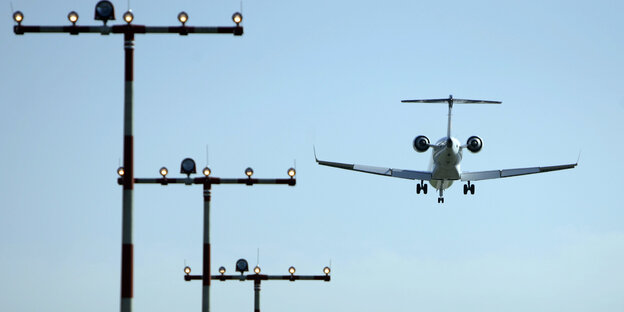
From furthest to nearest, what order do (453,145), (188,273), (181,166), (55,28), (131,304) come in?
1. (453,145)
2. (188,273)
3. (181,166)
4. (55,28)
5. (131,304)

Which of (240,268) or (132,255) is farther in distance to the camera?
(240,268)

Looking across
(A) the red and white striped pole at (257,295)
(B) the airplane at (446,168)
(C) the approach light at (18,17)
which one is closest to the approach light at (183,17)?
(C) the approach light at (18,17)

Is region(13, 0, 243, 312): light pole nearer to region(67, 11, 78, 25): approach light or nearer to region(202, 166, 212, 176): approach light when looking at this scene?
region(67, 11, 78, 25): approach light

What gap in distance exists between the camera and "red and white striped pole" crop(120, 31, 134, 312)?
32.9m

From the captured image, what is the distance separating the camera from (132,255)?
33156 millimetres

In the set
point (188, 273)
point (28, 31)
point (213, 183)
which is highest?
point (28, 31)

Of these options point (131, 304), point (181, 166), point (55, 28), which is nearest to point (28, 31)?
point (55, 28)

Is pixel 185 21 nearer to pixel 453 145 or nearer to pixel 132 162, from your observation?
pixel 132 162

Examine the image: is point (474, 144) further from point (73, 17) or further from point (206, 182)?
point (73, 17)

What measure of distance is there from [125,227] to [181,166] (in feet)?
47.9

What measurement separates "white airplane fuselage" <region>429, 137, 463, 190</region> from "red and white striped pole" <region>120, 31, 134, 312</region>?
209 ft

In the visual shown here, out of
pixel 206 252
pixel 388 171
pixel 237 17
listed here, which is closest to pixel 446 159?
pixel 388 171

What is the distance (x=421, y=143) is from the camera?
98875 mm

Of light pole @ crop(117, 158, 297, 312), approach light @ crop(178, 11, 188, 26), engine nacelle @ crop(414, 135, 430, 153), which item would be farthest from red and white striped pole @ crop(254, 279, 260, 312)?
engine nacelle @ crop(414, 135, 430, 153)
